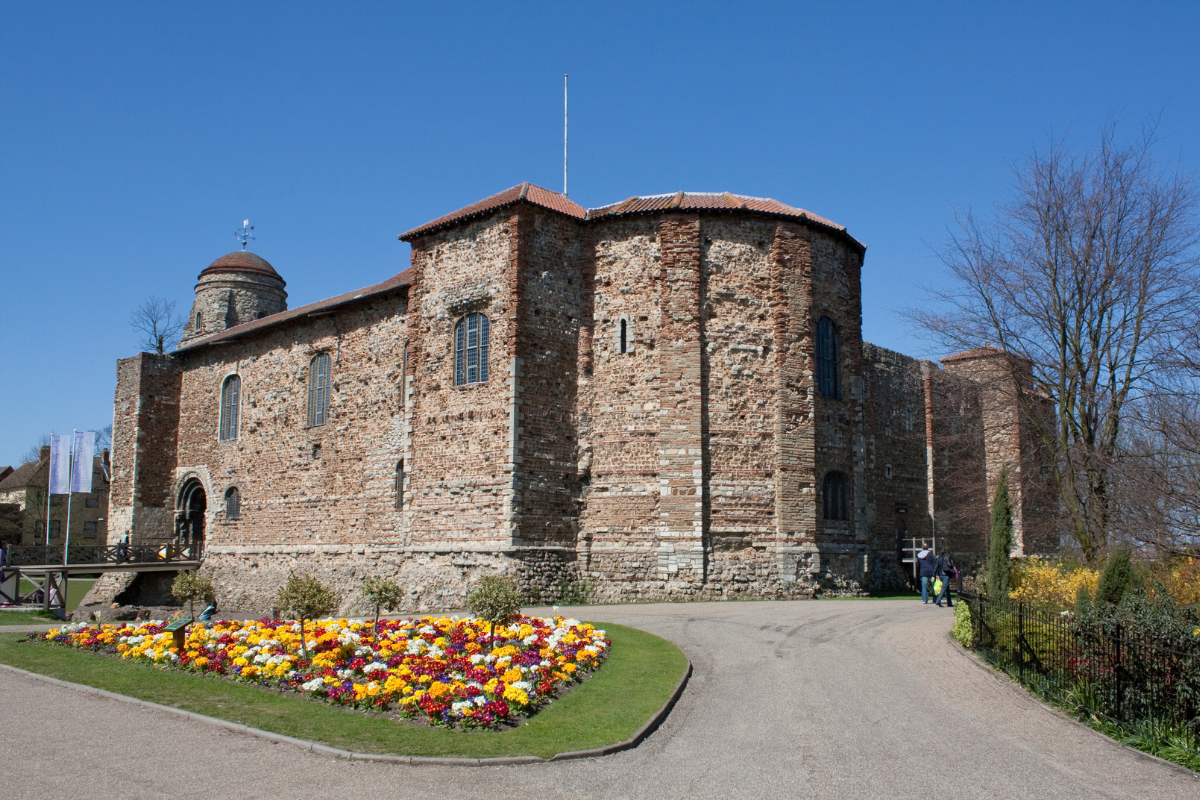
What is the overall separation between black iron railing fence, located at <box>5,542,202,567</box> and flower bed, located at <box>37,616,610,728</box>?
1843cm

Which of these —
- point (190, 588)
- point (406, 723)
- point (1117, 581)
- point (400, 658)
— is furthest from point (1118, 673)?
point (190, 588)

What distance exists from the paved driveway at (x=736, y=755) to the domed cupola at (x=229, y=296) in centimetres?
3274

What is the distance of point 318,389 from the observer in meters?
30.2

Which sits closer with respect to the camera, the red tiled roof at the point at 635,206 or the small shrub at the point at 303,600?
the small shrub at the point at 303,600

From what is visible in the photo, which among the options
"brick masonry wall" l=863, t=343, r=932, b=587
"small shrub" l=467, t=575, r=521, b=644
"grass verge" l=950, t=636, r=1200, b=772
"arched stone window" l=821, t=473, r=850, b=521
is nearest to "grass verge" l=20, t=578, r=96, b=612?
"small shrub" l=467, t=575, r=521, b=644

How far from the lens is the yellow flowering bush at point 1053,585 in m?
15.2

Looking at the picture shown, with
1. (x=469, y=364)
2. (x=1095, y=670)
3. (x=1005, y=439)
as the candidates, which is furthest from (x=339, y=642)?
(x=1005, y=439)

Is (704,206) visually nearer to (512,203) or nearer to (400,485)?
(512,203)

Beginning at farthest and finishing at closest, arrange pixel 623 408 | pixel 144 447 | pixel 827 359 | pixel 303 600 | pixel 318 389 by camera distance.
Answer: pixel 144 447
pixel 318 389
pixel 827 359
pixel 623 408
pixel 303 600

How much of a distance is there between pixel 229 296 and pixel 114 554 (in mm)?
14300

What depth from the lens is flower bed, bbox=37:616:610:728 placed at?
1001 centimetres

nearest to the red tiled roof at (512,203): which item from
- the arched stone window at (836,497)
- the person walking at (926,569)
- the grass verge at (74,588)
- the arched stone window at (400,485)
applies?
the arched stone window at (400,485)

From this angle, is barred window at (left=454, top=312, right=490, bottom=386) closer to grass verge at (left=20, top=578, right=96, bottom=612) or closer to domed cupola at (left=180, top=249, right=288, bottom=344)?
grass verge at (left=20, top=578, right=96, bottom=612)

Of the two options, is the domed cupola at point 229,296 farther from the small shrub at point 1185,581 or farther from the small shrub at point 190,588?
the small shrub at point 1185,581
